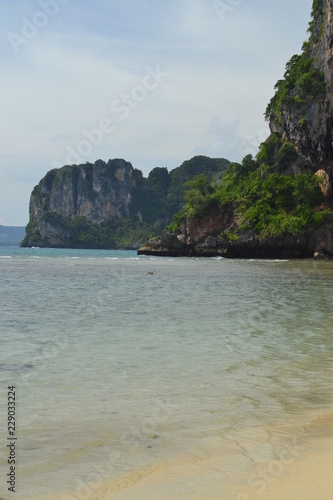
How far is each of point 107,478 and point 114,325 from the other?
244 inches

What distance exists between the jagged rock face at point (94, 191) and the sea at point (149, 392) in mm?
149623

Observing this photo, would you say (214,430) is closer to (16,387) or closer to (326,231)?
(16,387)

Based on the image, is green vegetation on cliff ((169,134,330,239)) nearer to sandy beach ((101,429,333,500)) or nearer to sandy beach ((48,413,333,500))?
sandy beach ((48,413,333,500))

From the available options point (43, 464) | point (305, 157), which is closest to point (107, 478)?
point (43, 464)

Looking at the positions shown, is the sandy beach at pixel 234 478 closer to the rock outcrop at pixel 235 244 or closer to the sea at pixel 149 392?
the sea at pixel 149 392

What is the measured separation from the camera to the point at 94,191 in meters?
159

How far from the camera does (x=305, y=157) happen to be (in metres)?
54.2

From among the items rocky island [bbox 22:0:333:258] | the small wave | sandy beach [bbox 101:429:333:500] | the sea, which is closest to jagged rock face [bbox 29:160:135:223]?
rocky island [bbox 22:0:333:258]

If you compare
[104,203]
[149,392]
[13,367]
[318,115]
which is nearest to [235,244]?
[318,115]

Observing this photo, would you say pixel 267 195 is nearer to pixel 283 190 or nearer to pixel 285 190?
pixel 283 190

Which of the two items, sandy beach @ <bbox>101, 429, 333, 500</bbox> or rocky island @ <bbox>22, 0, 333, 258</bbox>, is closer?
sandy beach @ <bbox>101, 429, 333, 500</bbox>

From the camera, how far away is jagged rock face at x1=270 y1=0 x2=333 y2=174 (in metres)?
43.0

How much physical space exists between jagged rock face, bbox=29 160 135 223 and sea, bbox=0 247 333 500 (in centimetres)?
14962

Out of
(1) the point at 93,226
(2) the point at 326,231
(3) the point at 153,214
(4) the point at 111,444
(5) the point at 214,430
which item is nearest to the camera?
(4) the point at 111,444
